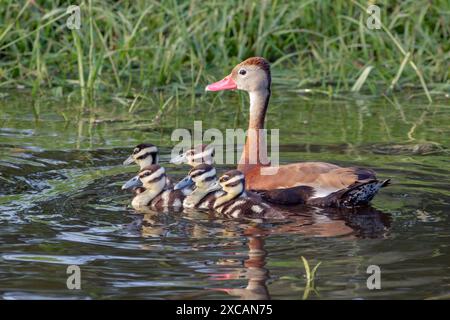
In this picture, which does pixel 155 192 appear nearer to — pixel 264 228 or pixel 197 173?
pixel 197 173

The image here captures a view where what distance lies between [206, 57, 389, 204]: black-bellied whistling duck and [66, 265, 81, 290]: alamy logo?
2.07 metres

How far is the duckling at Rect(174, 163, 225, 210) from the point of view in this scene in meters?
7.66

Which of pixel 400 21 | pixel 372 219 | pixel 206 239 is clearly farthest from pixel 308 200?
pixel 400 21

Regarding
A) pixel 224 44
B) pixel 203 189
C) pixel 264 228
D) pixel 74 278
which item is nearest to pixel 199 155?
pixel 203 189

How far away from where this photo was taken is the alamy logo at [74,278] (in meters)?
5.79

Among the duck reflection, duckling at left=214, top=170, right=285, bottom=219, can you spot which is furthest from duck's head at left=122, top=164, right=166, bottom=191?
the duck reflection

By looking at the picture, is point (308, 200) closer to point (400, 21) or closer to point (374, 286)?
point (374, 286)

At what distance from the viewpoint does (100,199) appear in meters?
7.68

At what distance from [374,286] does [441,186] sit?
2.27 m

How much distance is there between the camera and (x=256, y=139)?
27.8 feet

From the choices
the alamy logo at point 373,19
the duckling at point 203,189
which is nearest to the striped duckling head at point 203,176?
the duckling at point 203,189

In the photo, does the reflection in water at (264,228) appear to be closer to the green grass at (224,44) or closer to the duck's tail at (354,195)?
the duck's tail at (354,195)

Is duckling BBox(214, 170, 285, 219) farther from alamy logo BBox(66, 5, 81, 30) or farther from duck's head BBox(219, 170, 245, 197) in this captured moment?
alamy logo BBox(66, 5, 81, 30)

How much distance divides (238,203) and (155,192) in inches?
24.7
